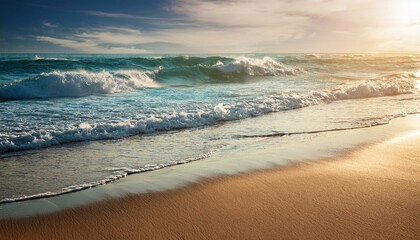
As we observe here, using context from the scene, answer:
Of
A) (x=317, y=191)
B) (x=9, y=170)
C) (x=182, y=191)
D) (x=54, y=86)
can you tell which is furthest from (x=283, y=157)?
(x=54, y=86)

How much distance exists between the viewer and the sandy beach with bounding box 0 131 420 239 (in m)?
3.20

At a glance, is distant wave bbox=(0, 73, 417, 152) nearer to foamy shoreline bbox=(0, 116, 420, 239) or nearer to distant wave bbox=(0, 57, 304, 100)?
foamy shoreline bbox=(0, 116, 420, 239)

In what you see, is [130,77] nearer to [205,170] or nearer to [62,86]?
[62,86]

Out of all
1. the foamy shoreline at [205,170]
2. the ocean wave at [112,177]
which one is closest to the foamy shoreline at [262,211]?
the foamy shoreline at [205,170]

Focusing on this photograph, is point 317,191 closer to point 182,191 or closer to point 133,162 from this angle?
point 182,191

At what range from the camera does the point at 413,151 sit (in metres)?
5.85

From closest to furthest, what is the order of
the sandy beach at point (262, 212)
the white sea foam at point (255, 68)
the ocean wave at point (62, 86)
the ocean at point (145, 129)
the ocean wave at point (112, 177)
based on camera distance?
the sandy beach at point (262, 212) → the ocean wave at point (112, 177) → the ocean at point (145, 129) → the ocean wave at point (62, 86) → the white sea foam at point (255, 68)

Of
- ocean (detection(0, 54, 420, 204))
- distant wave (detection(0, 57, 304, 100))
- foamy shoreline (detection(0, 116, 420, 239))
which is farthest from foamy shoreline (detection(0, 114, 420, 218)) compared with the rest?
distant wave (detection(0, 57, 304, 100))

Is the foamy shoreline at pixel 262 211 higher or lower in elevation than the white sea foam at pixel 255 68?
lower

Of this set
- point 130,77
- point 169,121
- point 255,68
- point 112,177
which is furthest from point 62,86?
point 255,68

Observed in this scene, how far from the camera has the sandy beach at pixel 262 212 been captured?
3.20 meters

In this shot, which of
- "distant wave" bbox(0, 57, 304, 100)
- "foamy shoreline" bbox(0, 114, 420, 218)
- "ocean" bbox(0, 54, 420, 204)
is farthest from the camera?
"distant wave" bbox(0, 57, 304, 100)

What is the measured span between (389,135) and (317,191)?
375 centimetres

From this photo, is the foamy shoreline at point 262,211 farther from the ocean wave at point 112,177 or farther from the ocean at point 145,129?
the ocean at point 145,129
